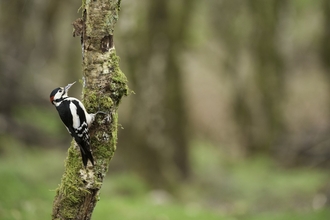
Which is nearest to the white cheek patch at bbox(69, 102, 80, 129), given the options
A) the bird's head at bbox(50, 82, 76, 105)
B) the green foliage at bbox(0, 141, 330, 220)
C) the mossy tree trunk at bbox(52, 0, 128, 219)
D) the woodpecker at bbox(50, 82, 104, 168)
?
the woodpecker at bbox(50, 82, 104, 168)

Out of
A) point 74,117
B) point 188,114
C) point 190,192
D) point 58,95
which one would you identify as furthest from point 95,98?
point 188,114

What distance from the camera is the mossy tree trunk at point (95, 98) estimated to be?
5586mm

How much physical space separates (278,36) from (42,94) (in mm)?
10018

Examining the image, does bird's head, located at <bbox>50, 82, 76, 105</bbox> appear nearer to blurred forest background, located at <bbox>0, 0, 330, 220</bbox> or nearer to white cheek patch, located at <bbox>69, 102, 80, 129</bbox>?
white cheek patch, located at <bbox>69, 102, 80, 129</bbox>

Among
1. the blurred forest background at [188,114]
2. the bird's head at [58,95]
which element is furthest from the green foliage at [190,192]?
the bird's head at [58,95]

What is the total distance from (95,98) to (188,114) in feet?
43.1

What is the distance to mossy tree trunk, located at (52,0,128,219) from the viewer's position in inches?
220

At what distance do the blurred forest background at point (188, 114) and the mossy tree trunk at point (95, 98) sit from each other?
2289 mm

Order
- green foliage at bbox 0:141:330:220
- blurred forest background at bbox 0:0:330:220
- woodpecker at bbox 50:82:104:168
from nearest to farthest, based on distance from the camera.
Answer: woodpecker at bbox 50:82:104:168 → green foliage at bbox 0:141:330:220 → blurred forest background at bbox 0:0:330:220

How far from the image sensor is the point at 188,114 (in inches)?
734

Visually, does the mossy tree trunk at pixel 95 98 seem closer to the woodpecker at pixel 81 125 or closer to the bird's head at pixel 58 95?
the woodpecker at pixel 81 125

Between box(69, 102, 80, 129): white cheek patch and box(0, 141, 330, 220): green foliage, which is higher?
box(0, 141, 330, 220): green foliage

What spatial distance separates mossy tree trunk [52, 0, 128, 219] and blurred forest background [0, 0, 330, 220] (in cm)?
229

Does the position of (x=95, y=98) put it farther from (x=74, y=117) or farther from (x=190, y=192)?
(x=190, y=192)
